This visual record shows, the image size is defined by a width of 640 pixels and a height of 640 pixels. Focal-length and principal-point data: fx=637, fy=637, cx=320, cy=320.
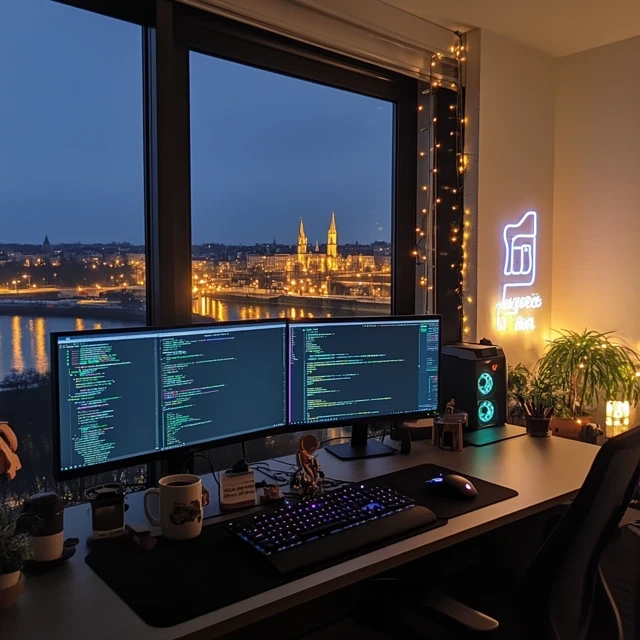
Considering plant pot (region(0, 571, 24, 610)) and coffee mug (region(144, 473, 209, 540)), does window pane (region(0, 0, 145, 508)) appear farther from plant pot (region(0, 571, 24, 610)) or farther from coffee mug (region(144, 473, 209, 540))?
plant pot (region(0, 571, 24, 610))

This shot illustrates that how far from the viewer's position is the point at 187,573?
4.12 ft

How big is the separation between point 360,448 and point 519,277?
63.7 inches

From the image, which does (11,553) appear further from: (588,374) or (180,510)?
(588,374)

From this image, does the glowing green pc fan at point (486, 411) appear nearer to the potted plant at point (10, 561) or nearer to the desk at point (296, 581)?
the desk at point (296, 581)

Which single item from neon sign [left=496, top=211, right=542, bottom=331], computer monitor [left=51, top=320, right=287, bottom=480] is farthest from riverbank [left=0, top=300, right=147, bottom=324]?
neon sign [left=496, top=211, right=542, bottom=331]

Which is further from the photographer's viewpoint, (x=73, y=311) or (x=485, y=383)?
(x=485, y=383)

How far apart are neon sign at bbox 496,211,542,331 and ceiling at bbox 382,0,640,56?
86cm

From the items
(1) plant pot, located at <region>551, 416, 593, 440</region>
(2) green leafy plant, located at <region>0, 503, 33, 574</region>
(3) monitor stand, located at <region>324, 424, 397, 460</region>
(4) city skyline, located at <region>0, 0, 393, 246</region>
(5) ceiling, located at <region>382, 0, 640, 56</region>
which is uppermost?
(5) ceiling, located at <region>382, 0, 640, 56</region>

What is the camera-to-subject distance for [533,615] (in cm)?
126

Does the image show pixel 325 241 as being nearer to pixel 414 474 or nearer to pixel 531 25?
pixel 414 474

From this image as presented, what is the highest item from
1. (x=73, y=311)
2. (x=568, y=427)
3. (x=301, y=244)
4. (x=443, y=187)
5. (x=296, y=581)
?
(x=443, y=187)

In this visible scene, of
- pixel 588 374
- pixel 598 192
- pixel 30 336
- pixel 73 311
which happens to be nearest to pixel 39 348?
pixel 30 336

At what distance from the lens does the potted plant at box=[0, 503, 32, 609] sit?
112 centimetres

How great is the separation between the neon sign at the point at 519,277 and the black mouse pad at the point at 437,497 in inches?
57.9
